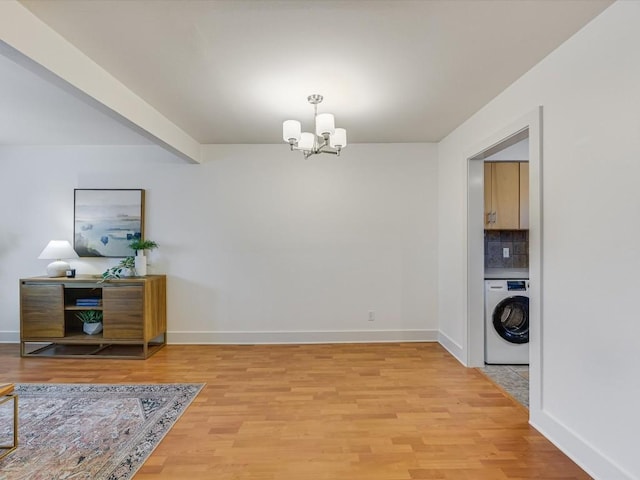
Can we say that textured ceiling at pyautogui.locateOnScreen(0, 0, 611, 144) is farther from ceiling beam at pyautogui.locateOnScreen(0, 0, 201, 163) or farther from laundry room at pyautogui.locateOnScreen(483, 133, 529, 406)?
laundry room at pyautogui.locateOnScreen(483, 133, 529, 406)

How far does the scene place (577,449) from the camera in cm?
204

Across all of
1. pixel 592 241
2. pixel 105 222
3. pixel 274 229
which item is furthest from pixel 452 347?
pixel 105 222

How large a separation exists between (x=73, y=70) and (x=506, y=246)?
4.63 metres

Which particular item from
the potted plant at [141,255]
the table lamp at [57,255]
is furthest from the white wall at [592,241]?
the table lamp at [57,255]

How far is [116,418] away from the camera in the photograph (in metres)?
2.57

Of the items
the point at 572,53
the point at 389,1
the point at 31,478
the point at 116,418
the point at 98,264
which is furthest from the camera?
the point at 98,264

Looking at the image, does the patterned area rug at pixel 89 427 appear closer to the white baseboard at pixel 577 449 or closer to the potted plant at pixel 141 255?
the potted plant at pixel 141 255

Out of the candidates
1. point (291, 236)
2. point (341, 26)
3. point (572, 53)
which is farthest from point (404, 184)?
point (341, 26)

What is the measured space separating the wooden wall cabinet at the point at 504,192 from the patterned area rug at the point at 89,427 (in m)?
3.69

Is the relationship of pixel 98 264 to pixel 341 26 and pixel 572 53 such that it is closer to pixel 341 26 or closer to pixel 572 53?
pixel 341 26

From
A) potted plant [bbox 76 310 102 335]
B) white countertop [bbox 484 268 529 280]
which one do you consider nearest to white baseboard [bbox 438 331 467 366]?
white countertop [bbox 484 268 529 280]

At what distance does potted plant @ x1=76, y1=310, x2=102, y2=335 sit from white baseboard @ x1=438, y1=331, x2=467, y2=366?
4173 millimetres

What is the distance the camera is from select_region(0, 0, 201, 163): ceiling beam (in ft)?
5.76

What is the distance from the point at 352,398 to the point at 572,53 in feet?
9.55
